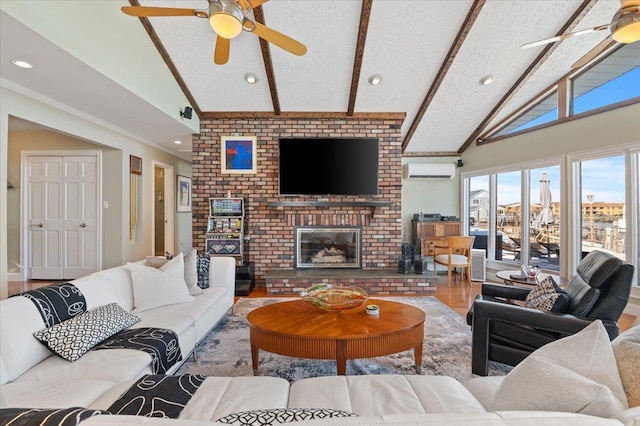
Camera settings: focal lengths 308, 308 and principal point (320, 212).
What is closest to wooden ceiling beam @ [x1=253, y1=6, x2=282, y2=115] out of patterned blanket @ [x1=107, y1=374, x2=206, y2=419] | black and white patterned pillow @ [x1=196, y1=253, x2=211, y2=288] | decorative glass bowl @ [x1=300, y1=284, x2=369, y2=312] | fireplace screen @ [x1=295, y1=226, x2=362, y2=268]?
fireplace screen @ [x1=295, y1=226, x2=362, y2=268]

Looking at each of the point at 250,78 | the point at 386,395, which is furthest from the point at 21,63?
the point at 386,395

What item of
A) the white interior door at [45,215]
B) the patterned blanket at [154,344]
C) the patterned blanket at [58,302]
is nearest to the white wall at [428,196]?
the patterned blanket at [154,344]

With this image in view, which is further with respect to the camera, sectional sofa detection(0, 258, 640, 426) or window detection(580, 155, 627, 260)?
window detection(580, 155, 627, 260)

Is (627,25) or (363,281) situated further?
(363,281)

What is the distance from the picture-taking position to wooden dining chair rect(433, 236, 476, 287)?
15.8 ft

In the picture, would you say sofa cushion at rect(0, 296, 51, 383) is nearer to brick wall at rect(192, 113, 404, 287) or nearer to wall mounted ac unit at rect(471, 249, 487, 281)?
brick wall at rect(192, 113, 404, 287)

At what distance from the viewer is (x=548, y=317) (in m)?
1.96

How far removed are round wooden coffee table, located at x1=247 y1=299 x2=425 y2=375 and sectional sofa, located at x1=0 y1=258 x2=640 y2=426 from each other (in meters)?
0.45

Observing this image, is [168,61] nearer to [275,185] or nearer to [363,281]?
[275,185]

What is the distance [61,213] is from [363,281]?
4.88m

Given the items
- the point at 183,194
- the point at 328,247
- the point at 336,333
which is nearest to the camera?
the point at 336,333

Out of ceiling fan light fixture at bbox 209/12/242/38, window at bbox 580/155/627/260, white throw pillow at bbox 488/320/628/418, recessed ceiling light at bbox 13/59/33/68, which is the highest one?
ceiling fan light fixture at bbox 209/12/242/38

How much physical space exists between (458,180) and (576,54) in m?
2.64

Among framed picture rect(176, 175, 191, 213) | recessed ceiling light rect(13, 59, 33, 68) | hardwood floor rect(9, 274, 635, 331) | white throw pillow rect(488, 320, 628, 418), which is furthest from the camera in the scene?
framed picture rect(176, 175, 191, 213)
